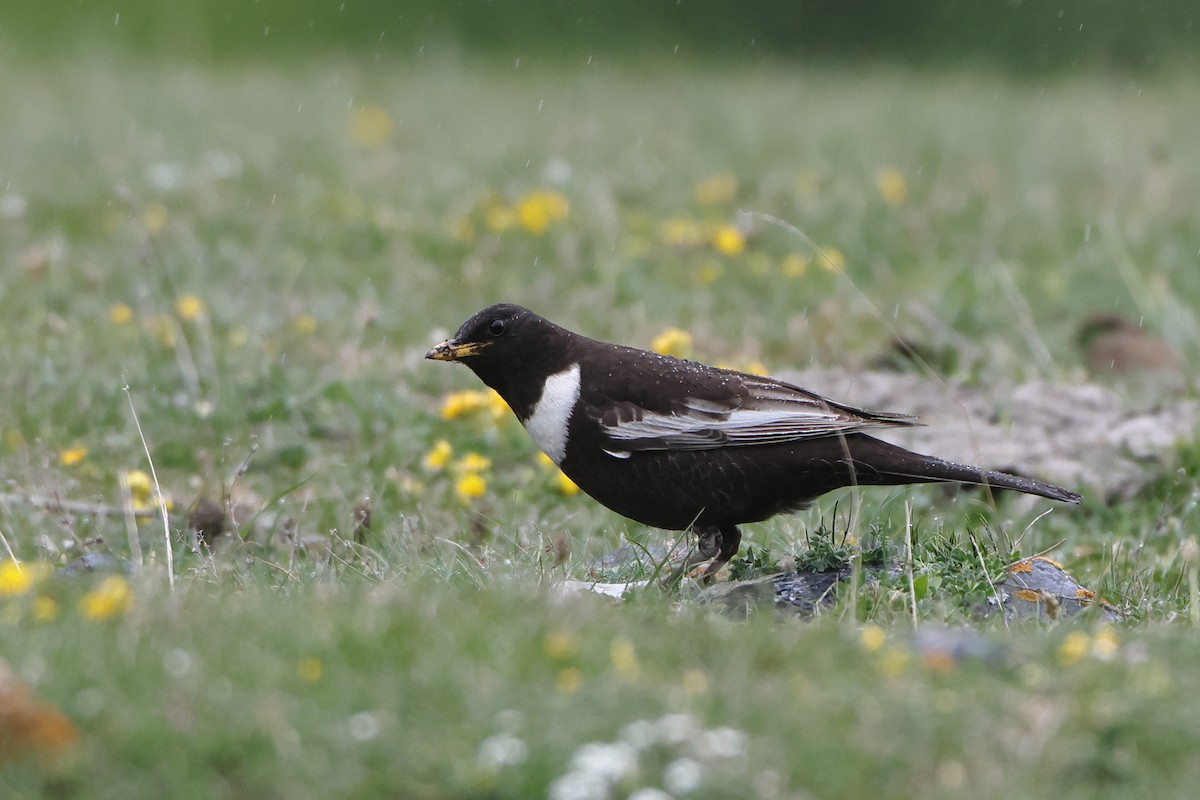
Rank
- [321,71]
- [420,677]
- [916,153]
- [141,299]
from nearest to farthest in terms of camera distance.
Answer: [420,677] → [141,299] → [916,153] → [321,71]

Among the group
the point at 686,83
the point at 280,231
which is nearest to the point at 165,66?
the point at 686,83

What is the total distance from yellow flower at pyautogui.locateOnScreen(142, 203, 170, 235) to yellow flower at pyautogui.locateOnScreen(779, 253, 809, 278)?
3.59 m

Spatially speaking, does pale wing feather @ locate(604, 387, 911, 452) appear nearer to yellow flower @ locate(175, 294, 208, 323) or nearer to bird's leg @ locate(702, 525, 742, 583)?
bird's leg @ locate(702, 525, 742, 583)

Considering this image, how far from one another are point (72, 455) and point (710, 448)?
8.31ft

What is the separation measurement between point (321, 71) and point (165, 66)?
4.71 feet

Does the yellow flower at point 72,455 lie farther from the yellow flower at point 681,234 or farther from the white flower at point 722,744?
the yellow flower at point 681,234

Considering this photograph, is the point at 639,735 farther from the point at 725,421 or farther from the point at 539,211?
the point at 539,211

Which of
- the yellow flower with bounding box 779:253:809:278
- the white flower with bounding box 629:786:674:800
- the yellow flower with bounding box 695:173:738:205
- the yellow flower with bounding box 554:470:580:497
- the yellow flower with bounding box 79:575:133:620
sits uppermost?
the yellow flower with bounding box 79:575:133:620

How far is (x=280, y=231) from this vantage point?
9.11 meters

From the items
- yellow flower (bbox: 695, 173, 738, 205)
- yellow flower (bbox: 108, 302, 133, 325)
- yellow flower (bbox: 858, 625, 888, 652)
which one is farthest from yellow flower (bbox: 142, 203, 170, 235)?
yellow flower (bbox: 858, 625, 888, 652)

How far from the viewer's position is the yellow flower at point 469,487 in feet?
18.6

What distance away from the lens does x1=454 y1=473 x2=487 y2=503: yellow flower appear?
223 inches

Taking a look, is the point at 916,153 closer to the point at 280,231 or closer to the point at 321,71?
the point at 280,231

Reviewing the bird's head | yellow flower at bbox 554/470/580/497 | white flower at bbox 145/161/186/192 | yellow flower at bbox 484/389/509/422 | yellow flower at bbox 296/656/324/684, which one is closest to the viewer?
yellow flower at bbox 296/656/324/684
